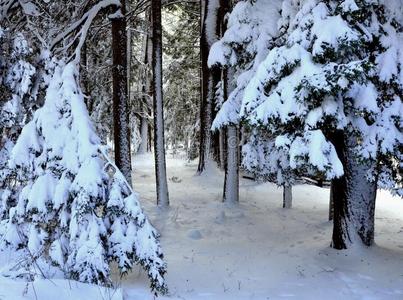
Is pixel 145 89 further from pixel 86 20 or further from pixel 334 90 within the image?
pixel 334 90

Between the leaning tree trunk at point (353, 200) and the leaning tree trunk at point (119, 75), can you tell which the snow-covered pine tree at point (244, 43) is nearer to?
the leaning tree trunk at point (119, 75)

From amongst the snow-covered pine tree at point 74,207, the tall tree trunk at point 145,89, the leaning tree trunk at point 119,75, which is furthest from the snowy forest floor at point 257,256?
the tall tree trunk at point 145,89

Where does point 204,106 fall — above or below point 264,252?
above

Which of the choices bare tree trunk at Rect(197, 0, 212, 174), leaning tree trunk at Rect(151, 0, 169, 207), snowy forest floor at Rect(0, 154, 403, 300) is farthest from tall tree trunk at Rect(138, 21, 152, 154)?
leaning tree trunk at Rect(151, 0, 169, 207)

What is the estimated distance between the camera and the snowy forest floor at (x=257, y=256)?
7406 mm

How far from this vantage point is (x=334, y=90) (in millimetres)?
7113

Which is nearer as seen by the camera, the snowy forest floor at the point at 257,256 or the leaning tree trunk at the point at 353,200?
the snowy forest floor at the point at 257,256

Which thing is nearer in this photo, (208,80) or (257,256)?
(257,256)

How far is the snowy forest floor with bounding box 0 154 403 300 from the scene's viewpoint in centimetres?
741

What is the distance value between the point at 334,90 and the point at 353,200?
9.98 feet

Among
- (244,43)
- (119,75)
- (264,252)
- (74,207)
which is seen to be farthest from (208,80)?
(74,207)

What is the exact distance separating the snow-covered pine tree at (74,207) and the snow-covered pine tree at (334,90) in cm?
270

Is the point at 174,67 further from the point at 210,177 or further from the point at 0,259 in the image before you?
the point at 0,259

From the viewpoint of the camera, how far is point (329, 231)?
1147 cm
